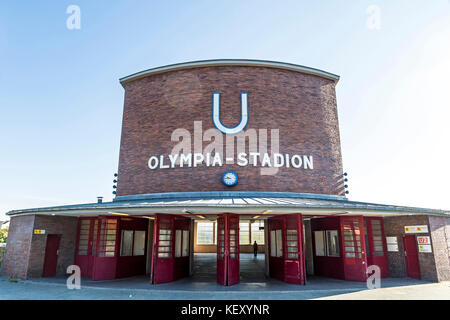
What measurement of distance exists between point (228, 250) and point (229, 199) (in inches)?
86.0

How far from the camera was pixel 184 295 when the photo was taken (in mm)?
10469

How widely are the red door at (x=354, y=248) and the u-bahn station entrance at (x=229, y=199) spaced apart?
4 centimetres

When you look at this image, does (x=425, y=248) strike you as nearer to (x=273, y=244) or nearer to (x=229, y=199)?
(x=273, y=244)

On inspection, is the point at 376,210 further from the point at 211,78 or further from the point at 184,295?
the point at 211,78

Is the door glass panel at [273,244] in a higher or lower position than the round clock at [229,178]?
lower

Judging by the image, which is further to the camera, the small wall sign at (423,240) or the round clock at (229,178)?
the round clock at (229,178)

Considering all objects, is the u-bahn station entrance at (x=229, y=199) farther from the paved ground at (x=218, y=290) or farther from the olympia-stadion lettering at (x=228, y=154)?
the paved ground at (x=218, y=290)

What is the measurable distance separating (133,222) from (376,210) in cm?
1147

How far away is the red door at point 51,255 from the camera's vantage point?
1445cm

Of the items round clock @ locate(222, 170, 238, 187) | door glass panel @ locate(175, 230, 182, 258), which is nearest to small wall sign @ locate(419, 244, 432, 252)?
round clock @ locate(222, 170, 238, 187)

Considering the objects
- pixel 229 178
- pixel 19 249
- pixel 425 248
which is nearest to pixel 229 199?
pixel 229 178

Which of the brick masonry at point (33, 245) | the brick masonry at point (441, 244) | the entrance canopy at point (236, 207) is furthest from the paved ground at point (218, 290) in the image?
the entrance canopy at point (236, 207)
